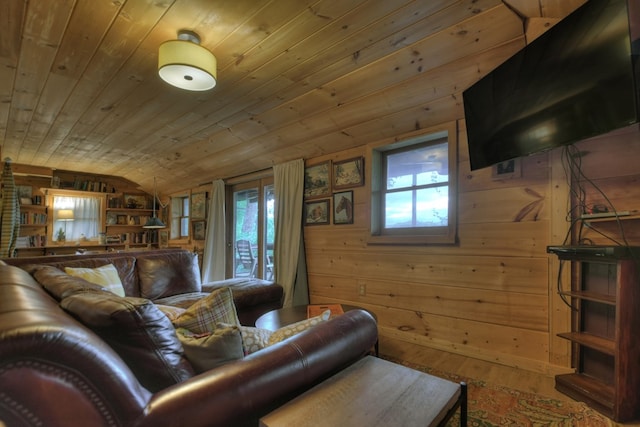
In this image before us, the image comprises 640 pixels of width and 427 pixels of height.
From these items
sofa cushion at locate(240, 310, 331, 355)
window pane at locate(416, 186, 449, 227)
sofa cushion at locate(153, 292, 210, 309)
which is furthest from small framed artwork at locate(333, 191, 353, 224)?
sofa cushion at locate(240, 310, 331, 355)

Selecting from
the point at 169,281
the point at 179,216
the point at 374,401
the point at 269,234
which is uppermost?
the point at 179,216

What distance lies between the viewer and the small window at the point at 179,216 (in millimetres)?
6152

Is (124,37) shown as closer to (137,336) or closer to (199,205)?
(137,336)

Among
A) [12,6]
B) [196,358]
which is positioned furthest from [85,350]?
[12,6]

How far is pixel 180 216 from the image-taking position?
634 centimetres

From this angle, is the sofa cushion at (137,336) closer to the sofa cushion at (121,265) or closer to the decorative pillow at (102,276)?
the decorative pillow at (102,276)

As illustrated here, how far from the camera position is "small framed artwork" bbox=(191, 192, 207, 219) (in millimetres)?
5422

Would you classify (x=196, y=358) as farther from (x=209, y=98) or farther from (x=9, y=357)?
(x=209, y=98)

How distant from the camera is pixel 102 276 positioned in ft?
8.21

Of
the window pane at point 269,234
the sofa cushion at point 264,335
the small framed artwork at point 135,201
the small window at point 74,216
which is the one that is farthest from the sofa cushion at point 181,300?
the small framed artwork at point 135,201

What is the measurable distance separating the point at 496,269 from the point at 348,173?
1.70 meters

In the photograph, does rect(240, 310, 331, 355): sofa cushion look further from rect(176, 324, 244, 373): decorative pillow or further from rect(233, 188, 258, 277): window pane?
rect(233, 188, 258, 277): window pane

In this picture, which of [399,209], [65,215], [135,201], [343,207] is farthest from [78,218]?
[399,209]

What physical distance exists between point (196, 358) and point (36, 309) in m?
0.46
